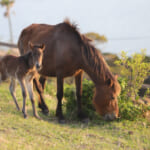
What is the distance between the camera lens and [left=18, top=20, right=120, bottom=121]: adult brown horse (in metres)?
5.04

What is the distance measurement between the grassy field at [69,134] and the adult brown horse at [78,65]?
0.43 m

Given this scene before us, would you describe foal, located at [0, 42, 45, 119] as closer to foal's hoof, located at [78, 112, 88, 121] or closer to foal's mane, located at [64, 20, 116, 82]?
foal's mane, located at [64, 20, 116, 82]

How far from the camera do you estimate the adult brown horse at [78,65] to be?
5.04m

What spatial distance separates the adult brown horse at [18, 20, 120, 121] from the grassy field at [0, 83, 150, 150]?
43 cm

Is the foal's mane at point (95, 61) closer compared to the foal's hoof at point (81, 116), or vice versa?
the foal's mane at point (95, 61)

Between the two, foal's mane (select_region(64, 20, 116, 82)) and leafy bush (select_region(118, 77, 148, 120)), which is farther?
leafy bush (select_region(118, 77, 148, 120))

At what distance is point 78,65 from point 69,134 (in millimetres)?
1751

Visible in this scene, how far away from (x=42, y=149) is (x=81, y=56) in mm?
2635

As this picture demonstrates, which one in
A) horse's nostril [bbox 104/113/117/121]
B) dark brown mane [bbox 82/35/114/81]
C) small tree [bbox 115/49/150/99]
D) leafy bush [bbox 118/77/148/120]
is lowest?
leafy bush [bbox 118/77/148/120]

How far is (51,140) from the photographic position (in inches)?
151

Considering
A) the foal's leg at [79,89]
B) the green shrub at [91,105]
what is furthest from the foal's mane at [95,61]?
the green shrub at [91,105]

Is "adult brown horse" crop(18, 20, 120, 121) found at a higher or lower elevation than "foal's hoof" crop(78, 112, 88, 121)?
higher

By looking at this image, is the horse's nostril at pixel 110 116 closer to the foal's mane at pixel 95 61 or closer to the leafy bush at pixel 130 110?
the leafy bush at pixel 130 110

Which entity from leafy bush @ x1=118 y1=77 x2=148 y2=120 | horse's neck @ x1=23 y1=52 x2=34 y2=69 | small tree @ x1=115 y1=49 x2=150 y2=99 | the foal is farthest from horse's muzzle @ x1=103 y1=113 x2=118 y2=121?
horse's neck @ x1=23 y1=52 x2=34 y2=69
